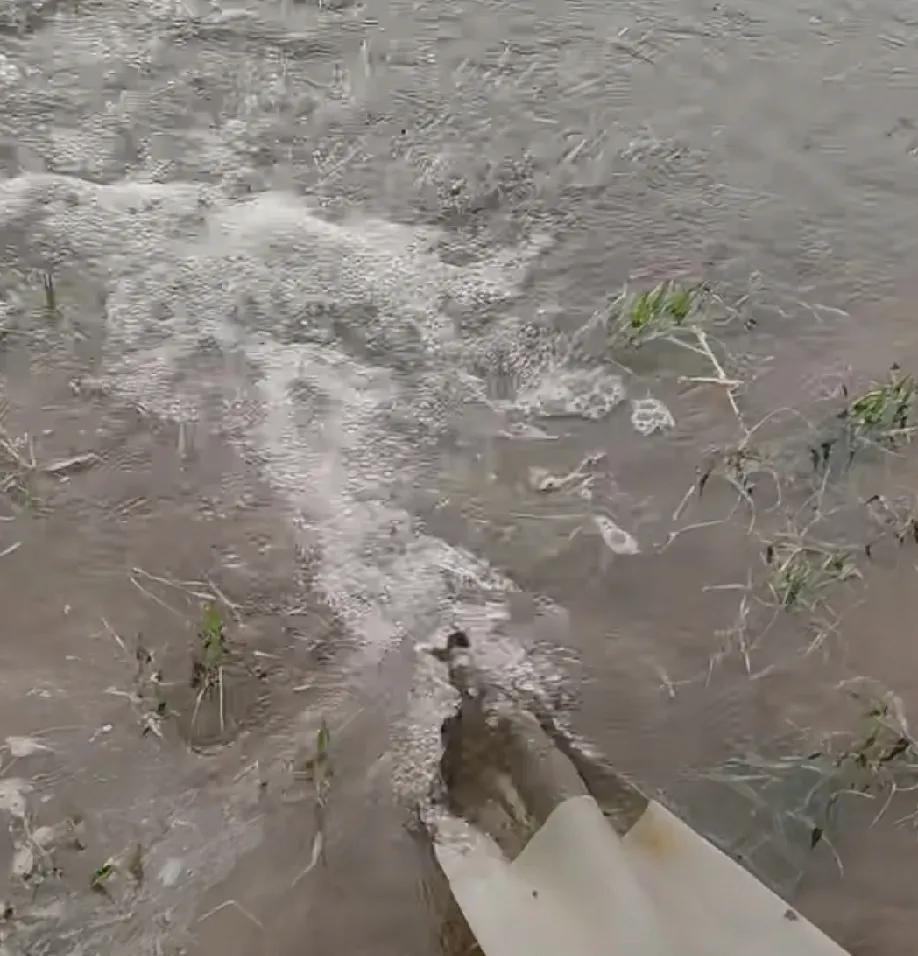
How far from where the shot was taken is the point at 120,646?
8.89 ft

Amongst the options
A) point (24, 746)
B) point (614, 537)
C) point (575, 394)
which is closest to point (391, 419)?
point (575, 394)

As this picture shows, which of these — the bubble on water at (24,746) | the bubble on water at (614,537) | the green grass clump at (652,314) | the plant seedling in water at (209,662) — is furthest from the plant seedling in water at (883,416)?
the bubble on water at (24,746)

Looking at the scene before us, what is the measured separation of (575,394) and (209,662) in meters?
1.21

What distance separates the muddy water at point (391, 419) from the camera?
2.49 metres

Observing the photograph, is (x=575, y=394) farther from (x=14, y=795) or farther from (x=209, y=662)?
(x=14, y=795)

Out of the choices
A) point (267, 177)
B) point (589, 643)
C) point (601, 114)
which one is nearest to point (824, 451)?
point (589, 643)

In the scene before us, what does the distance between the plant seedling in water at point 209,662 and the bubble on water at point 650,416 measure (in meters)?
1.19

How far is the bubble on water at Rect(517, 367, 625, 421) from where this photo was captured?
3.28 m

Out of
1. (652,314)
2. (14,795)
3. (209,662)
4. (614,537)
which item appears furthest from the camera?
(652,314)

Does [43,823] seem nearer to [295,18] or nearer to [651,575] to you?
[651,575]

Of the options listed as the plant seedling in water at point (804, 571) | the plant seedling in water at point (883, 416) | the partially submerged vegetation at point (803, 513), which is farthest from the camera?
the plant seedling in water at point (883, 416)

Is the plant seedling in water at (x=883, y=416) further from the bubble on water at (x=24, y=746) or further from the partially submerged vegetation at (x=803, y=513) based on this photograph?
the bubble on water at (x=24, y=746)

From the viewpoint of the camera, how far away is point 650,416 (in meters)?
3.26

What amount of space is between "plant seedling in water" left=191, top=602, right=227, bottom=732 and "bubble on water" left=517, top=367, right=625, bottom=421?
3.39 feet
